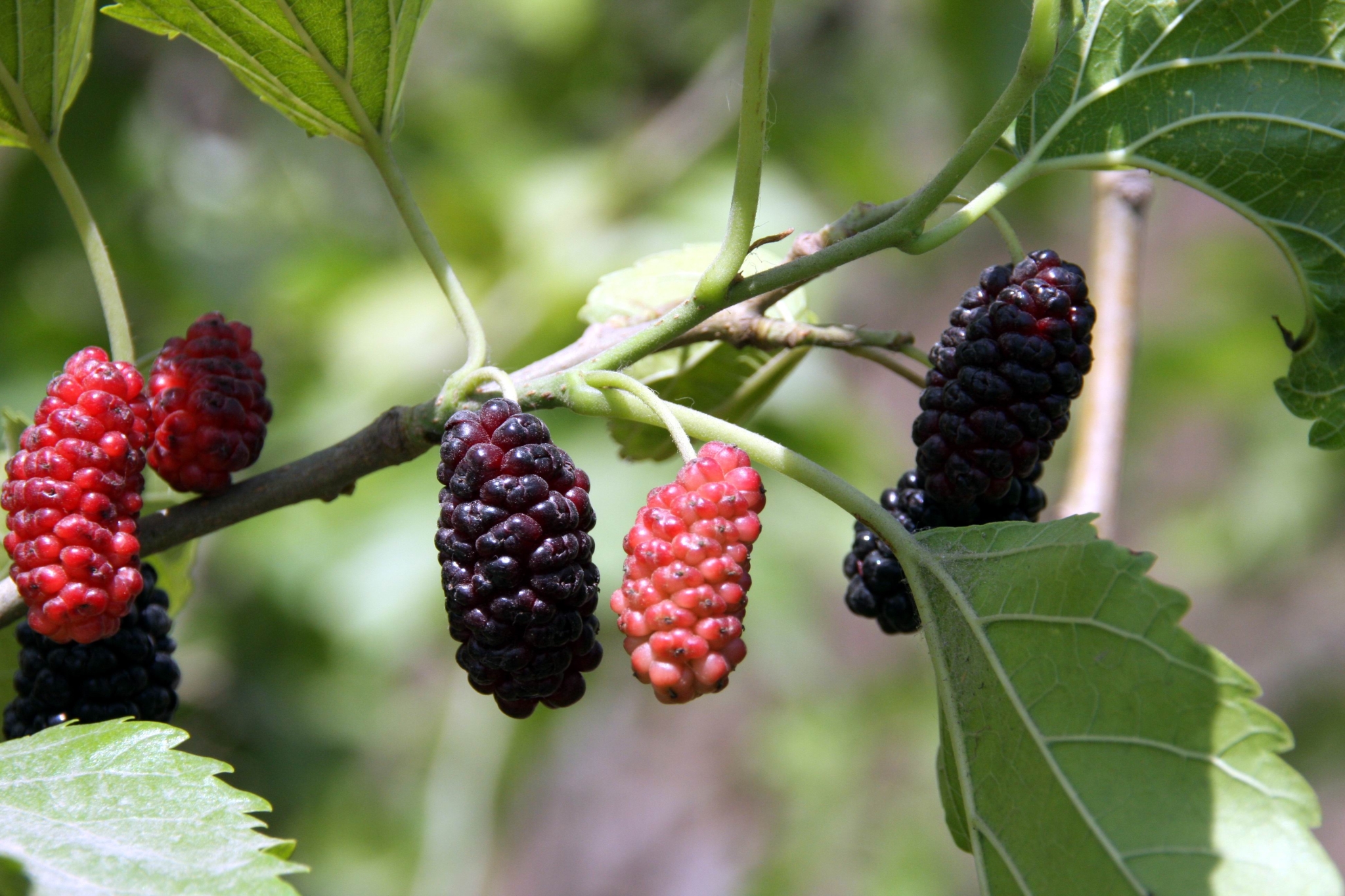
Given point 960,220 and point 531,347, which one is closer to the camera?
point 960,220

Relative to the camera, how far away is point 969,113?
244 cm

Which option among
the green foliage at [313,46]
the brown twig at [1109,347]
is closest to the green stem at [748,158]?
the green foliage at [313,46]

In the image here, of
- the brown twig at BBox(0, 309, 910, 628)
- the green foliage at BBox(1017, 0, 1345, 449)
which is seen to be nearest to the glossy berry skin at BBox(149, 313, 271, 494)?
the brown twig at BBox(0, 309, 910, 628)

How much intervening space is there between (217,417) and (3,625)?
232 mm

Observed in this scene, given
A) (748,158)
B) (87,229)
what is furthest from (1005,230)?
(87,229)

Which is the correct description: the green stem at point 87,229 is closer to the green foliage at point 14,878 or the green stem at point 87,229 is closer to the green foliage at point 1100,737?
the green foliage at point 14,878

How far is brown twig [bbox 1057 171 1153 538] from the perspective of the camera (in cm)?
134

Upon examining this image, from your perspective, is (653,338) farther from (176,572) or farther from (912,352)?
(176,572)

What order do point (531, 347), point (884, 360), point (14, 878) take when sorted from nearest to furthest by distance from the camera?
point (14, 878) < point (884, 360) < point (531, 347)

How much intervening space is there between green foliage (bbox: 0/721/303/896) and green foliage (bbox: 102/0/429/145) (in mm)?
526

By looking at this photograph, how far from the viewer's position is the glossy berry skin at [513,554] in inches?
27.7

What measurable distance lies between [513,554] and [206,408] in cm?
34

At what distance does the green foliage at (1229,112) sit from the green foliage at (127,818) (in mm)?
749

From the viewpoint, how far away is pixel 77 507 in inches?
30.4
